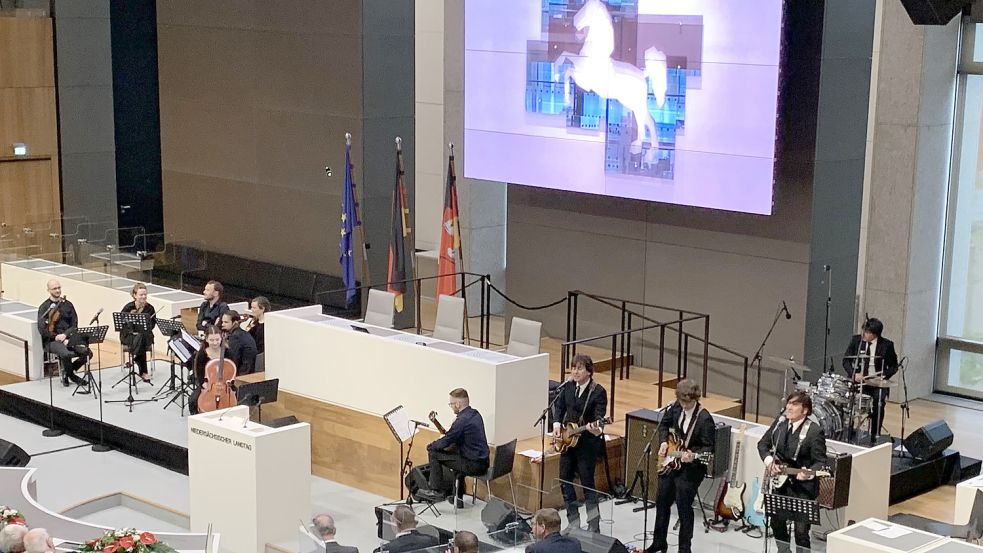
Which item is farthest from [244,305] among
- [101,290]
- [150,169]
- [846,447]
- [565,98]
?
[150,169]

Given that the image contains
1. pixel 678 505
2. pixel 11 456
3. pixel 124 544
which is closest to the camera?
pixel 124 544

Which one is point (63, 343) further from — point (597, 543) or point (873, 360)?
point (873, 360)

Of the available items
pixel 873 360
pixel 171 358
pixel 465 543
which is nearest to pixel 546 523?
pixel 465 543

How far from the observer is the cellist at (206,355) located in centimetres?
1252

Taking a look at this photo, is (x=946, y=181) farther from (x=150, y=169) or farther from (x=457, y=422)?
(x=150, y=169)

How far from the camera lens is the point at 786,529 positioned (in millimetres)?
9398

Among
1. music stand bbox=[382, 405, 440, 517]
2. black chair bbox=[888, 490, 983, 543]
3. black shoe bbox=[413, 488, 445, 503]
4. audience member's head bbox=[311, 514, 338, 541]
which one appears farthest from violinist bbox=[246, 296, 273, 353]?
black chair bbox=[888, 490, 983, 543]

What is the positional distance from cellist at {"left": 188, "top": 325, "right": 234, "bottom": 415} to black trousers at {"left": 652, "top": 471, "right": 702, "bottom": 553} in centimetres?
495

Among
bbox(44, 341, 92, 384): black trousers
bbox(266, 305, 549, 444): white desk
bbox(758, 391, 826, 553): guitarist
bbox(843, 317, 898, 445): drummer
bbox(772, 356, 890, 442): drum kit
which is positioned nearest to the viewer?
bbox(758, 391, 826, 553): guitarist

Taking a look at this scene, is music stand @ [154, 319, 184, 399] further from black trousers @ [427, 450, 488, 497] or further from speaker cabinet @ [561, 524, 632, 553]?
speaker cabinet @ [561, 524, 632, 553]

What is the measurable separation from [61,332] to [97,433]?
1608mm

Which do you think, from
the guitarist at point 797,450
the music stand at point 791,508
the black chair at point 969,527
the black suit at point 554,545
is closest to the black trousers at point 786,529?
the guitarist at point 797,450

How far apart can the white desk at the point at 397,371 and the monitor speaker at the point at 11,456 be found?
8.81ft

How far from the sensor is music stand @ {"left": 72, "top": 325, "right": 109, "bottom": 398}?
547 inches
